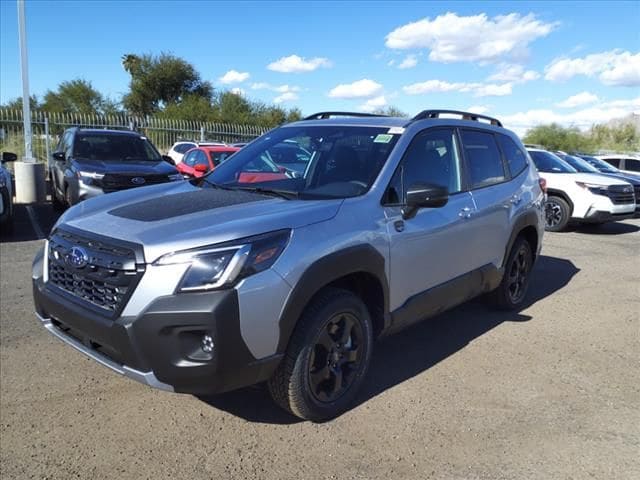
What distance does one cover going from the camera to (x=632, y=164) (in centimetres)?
1823

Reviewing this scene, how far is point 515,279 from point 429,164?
6.72ft

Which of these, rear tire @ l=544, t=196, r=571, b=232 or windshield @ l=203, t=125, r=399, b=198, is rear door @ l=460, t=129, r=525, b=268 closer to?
windshield @ l=203, t=125, r=399, b=198

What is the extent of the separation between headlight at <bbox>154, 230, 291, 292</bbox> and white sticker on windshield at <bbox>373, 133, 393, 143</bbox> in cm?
148

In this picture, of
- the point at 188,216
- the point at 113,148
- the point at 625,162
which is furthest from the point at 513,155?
the point at 625,162

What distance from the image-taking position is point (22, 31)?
1334 cm

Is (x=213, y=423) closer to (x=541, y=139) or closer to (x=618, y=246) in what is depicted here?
(x=618, y=246)

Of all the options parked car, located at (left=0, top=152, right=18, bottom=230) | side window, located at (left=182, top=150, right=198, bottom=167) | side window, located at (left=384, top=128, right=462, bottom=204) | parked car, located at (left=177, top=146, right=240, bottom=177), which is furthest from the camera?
side window, located at (left=182, top=150, right=198, bottom=167)

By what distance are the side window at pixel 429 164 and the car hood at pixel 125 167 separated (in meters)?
6.04

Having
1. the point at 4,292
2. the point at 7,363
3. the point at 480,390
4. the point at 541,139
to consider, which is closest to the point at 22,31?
the point at 4,292

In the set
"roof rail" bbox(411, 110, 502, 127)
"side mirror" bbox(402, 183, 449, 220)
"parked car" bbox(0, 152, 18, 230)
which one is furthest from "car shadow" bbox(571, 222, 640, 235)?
"parked car" bbox(0, 152, 18, 230)

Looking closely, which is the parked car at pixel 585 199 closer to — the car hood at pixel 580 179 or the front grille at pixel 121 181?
the car hood at pixel 580 179

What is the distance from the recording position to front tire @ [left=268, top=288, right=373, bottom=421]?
289 cm

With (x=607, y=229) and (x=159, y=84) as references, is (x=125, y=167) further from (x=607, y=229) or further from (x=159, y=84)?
(x=159, y=84)

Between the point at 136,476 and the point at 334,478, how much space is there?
3.26ft
